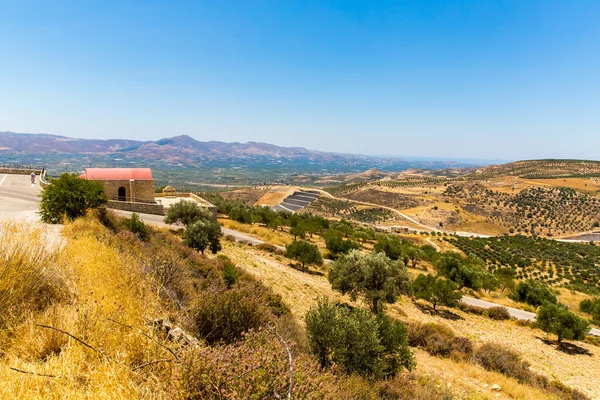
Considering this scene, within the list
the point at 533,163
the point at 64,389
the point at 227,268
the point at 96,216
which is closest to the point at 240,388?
the point at 64,389

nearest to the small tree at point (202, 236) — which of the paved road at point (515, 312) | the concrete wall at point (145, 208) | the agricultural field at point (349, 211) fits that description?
the concrete wall at point (145, 208)

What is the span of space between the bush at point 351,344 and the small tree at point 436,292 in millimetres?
12573

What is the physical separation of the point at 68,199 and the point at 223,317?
1208cm

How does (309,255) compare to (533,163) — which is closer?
(309,255)

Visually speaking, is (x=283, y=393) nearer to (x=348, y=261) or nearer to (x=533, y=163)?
(x=348, y=261)

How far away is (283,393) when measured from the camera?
3281 mm

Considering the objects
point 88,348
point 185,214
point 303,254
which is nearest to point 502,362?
point 303,254

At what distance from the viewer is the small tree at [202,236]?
59.4ft

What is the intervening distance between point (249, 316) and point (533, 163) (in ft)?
549

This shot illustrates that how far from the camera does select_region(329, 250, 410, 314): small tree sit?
1527cm

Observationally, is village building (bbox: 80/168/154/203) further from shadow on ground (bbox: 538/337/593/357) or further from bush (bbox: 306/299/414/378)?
shadow on ground (bbox: 538/337/593/357)

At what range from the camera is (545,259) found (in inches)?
1624

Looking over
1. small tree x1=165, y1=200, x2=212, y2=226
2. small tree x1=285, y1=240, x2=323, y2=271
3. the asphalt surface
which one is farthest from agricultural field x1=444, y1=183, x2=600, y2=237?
small tree x1=165, y1=200, x2=212, y2=226

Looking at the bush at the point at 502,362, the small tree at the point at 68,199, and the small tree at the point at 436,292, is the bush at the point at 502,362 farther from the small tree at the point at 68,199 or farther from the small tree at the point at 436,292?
the small tree at the point at 68,199
